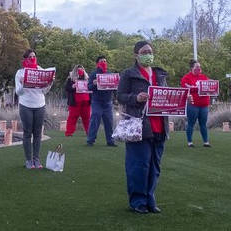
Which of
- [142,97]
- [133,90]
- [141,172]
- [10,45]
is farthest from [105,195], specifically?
[10,45]

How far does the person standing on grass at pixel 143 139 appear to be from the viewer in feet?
22.4

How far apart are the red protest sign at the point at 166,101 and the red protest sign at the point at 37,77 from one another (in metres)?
3.20

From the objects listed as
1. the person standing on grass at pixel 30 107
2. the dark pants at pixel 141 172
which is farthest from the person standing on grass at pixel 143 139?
the person standing on grass at pixel 30 107

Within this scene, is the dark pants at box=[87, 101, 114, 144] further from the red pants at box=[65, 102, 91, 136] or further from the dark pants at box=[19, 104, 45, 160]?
the dark pants at box=[19, 104, 45, 160]

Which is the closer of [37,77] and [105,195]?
[105,195]

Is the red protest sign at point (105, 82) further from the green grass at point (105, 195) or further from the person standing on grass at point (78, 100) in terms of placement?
the person standing on grass at point (78, 100)

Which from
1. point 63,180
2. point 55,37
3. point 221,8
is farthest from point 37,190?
point 221,8

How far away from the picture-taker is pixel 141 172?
268 inches

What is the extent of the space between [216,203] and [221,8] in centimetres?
4880

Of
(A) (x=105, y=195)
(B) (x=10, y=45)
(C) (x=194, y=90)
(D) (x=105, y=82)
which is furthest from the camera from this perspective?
(B) (x=10, y=45)

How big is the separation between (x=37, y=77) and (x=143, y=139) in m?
3.41

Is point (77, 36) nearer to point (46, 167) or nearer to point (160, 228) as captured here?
point (46, 167)

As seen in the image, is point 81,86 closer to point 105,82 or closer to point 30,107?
point 105,82

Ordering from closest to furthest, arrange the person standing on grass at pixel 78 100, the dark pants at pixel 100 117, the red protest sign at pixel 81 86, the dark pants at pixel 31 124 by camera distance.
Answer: the dark pants at pixel 31 124
the dark pants at pixel 100 117
the red protest sign at pixel 81 86
the person standing on grass at pixel 78 100
